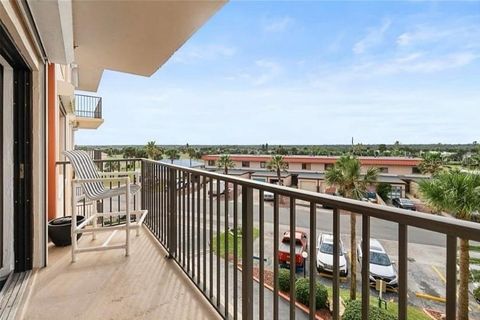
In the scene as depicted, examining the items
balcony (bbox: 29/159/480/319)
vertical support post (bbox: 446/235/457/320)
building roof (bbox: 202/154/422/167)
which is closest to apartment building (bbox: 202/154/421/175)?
building roof (bbox: 202/154/422/167)

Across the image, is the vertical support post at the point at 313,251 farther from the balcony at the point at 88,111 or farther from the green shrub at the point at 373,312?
the balcony at the point at 88,111

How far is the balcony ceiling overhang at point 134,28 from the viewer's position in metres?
2.62

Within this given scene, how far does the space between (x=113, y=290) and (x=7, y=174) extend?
1.24m

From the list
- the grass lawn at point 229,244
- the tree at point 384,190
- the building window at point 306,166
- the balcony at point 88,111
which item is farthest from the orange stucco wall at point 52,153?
the building window at point 306,166

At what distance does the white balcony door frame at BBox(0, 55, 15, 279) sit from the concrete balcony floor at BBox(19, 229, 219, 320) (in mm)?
293

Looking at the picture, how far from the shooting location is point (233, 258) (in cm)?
169

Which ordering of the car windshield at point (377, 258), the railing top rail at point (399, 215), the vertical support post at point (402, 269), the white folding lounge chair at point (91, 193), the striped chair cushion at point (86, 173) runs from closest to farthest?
the railing top rail at point (399, 215), the vertical support post at point (402, 269), the car windshield at point (377, 258), the white folding lounge chair at point (91, 193), the striped chair cushion at point (86, 173)

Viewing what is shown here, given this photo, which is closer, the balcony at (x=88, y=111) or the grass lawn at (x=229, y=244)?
the grass lawn at (x=229, y=244)

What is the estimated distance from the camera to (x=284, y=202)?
4.20ft

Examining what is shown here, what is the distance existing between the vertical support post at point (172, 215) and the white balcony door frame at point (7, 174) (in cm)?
122

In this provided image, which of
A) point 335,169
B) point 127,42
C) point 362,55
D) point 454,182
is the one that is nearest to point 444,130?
point 362,55

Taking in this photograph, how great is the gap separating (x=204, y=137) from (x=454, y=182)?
1130 inches

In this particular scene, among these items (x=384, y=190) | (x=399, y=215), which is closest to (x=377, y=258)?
(x=399, y=215)

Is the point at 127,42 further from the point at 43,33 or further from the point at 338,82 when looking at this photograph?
the point at 338,82
